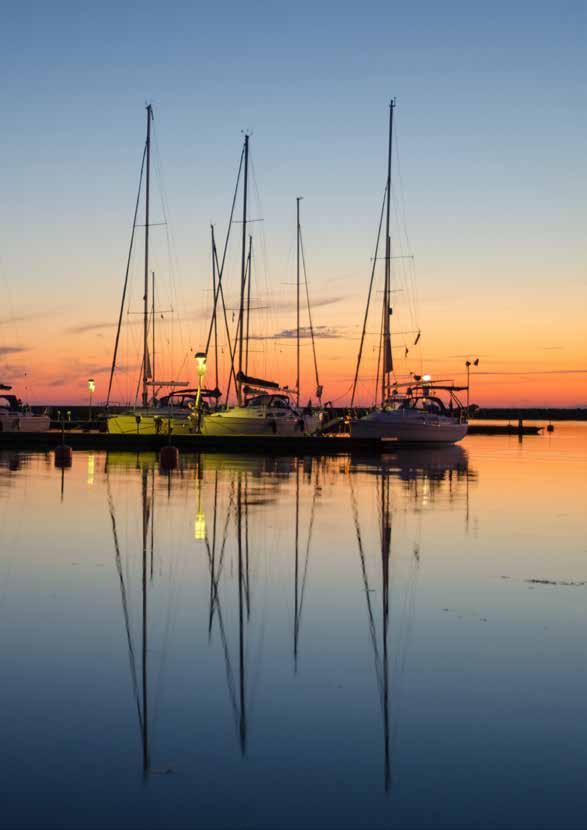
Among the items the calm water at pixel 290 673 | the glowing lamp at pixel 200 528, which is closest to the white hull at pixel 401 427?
the glowing lamp at pixel 200 528

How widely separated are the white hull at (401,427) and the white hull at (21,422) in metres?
22.1

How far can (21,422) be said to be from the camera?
66.1 m

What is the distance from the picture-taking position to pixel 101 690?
8.72 meters

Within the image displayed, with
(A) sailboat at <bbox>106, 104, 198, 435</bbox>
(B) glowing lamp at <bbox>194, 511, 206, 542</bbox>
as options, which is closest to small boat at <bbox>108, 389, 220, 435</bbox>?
(A) sailboat at <bbox>106, 104, 198, 435</bbox>

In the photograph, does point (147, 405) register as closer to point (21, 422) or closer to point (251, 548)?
point (21, 422)

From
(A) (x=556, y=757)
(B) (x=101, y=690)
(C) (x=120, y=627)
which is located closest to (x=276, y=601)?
(C) (x=120, y=627)

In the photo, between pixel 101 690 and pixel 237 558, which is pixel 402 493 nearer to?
pixel 237 558

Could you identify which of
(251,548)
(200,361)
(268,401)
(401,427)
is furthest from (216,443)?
(251,548)

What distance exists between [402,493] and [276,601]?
16740 millimetres

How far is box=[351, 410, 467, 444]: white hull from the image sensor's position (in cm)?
6053

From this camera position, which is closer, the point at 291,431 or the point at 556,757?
the point at 556,757

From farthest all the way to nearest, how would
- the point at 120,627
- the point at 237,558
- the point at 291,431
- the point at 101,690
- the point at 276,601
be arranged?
the point at 291,431 → the point at 237,558 → the point at 276,601 → the point at 120,627 → the point at 101,690

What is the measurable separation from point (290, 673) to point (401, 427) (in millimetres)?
51591

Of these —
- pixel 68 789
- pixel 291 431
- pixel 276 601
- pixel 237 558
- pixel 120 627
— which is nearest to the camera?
pixel 68 789
